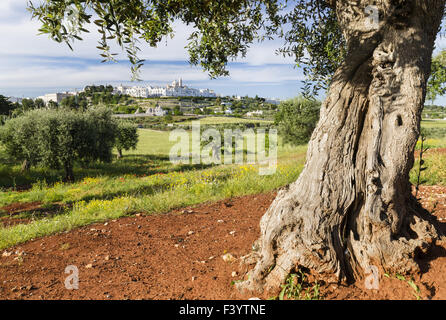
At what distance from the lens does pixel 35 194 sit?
1245 cm

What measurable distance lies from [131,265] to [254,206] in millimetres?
3179

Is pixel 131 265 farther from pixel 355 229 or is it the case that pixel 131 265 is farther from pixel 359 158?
pixel 359 158

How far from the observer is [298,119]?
32562 mm

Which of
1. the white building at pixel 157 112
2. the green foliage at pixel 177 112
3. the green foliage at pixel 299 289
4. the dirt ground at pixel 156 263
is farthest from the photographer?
the white building at pixel 157 112

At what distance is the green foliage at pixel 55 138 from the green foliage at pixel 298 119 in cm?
2203

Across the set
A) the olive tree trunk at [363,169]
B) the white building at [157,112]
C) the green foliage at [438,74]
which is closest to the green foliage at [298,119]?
the green foliage at [438,74]

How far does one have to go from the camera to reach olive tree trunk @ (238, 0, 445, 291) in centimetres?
314

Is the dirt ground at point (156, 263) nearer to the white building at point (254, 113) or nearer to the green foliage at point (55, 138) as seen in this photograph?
the green foliage at point (55, 138)

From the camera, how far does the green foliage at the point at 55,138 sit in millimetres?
17047

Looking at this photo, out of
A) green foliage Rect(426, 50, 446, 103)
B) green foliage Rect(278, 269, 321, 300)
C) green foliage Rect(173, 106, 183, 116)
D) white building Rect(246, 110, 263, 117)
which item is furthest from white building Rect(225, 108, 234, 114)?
green foliage Rect(278, 269, 321, 300)

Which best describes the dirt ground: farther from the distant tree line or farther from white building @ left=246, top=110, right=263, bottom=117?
white building @ left=246, top=110, right=263, bottom=117

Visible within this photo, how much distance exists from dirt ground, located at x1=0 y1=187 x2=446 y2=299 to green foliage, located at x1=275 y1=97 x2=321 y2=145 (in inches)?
1082

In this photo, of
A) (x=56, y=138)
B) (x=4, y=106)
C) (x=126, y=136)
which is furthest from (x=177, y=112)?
(x=56, y=138)

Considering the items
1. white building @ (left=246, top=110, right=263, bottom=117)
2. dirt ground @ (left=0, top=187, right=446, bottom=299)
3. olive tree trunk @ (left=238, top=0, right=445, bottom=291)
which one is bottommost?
dirt ground @ (left=0, top=187, right=446, bottom=299)
